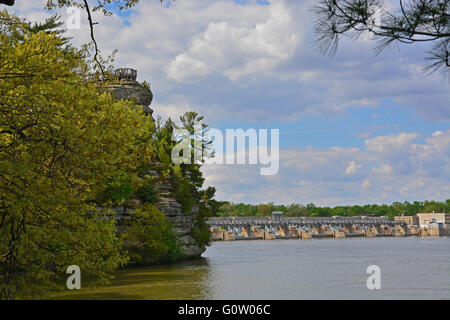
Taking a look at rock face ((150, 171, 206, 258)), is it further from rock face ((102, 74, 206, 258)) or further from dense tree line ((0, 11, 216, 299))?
dense tree line ((0, 11, 216, 299))

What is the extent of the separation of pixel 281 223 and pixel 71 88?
116m

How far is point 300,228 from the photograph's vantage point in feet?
442

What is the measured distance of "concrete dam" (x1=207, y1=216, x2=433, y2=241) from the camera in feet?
387

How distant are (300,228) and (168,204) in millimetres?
100829

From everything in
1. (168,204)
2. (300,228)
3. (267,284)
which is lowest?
(267,284)

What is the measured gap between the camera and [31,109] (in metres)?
12.2

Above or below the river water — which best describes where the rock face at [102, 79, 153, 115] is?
above

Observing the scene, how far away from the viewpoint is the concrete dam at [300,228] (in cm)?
11794

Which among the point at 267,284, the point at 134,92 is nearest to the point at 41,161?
the point at 267,284

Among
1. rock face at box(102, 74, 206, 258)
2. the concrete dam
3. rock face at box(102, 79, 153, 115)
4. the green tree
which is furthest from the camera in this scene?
the concrete dam

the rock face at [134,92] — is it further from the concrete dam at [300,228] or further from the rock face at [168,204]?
the concrete dam at [300,228]

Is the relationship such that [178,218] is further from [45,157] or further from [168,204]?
[45,157]

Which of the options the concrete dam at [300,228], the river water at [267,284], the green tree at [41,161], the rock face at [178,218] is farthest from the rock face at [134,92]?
the concrete dam at [300,228]

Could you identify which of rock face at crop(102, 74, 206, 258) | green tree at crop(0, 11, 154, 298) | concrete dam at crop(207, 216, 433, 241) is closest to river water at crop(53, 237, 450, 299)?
rock face at crop(102, 74, 206, 258)
